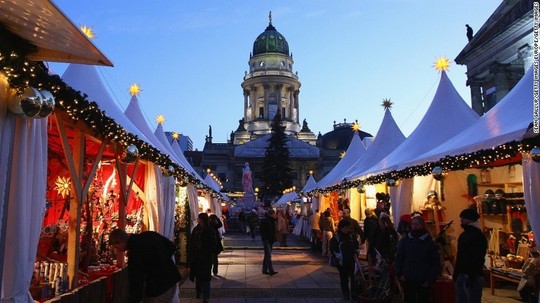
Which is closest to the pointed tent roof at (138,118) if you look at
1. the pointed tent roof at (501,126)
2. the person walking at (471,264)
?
the pointed tent roof at (501,126)

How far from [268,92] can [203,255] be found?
86.9 m

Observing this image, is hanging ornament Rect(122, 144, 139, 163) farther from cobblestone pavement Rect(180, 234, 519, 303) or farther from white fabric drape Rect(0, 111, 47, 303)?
white fabric drape Rect(0, 111, 47, 303)

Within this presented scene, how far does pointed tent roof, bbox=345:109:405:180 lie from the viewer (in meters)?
16.5

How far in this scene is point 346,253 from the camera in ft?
29.2

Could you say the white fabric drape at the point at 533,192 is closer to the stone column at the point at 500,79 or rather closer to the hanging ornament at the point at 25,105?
the hanging ornament at the point at 25,105

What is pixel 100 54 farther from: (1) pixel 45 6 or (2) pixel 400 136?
(2) pixel 400 136

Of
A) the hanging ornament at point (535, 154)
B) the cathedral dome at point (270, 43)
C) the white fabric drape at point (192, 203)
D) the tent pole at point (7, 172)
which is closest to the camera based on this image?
the tent pole at point (7, 172)

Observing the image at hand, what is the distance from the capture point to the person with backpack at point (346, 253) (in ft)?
29.2

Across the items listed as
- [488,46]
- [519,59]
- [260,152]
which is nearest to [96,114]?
[519,59]

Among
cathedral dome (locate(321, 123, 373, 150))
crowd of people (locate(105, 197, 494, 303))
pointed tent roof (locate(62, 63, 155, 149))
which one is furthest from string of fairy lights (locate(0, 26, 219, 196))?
cathedral dome (locate(321, 123, 373, 150))

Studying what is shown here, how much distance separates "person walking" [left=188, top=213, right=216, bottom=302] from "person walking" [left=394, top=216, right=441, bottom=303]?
12.5 ft

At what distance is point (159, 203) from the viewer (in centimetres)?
969

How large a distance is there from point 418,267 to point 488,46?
28.6m

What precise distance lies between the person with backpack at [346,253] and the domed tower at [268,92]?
82.9 m
